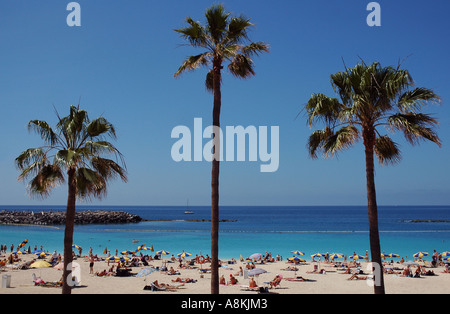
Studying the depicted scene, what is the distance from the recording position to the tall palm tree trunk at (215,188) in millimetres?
11836

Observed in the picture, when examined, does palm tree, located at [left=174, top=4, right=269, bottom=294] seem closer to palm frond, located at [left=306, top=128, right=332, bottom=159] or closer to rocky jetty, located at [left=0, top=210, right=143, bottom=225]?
palm frond, located at [left=306, top=128, right=332, bottom=159]

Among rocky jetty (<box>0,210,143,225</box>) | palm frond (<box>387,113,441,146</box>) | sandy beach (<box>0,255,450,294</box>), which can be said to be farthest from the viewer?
rocky jetty (<box>0,210,143,225</box>)

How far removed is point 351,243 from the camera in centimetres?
7081

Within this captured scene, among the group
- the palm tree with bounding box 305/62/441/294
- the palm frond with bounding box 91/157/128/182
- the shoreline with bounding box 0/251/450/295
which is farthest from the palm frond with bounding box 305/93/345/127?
the shoreline with bounding box 0/251/450/295

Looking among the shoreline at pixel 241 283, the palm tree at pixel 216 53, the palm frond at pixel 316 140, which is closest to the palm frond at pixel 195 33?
the palm tree at pixel 216 53

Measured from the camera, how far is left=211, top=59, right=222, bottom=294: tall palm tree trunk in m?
11.8

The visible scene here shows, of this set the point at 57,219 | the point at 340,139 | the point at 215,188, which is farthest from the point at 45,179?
the point at 57,219

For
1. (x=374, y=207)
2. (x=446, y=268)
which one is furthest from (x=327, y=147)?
(x=446, y=268)

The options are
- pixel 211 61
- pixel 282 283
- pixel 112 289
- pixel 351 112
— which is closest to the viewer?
pixel 351 112

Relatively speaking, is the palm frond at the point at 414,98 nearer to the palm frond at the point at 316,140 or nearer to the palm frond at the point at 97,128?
the palm frond at the point at 316,140

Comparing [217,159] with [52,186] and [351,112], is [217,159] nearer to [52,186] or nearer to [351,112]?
[351,112]

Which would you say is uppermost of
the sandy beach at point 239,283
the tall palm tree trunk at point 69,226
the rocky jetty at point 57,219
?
the tall palm tree trunk at point 69,226
